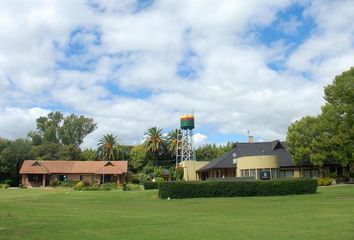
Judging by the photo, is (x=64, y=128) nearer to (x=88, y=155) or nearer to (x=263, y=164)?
(x=88, y=155)

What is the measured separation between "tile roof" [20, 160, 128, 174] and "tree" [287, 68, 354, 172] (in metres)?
37.9

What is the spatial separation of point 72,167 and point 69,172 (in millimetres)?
1817

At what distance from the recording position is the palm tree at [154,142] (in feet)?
326

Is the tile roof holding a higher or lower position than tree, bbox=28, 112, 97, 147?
lower

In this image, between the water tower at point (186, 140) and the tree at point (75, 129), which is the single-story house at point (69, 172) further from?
the tree at point (75, 129)

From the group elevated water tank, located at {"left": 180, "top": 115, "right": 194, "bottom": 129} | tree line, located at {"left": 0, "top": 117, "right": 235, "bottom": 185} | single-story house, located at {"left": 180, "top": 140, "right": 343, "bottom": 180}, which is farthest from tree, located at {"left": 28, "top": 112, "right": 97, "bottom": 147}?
single-story house, located at {"left": 180, "top": 140, "right": 343, "bottom": 180}

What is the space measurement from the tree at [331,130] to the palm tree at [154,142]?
40.6m

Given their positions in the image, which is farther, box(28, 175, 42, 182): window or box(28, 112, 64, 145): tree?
box(28, 112, 64, 145): tree

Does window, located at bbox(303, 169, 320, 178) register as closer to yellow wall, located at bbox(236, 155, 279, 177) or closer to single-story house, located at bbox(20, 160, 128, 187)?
yellow wall, located at bbox(236, 155, 279, 177)

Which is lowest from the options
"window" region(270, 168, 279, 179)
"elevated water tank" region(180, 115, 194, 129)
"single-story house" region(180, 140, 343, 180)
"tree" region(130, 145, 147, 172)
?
"window" region(270, 168, 279, 179)

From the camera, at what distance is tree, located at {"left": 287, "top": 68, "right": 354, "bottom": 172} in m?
51.0

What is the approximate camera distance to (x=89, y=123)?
5182 inches

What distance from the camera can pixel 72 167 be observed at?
91.9m

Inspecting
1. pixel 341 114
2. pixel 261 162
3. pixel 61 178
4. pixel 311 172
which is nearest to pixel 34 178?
pixel 61 178
